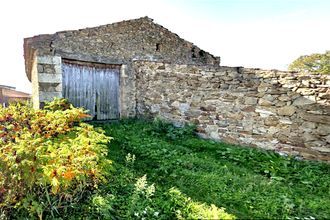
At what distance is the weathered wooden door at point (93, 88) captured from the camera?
752 centimetres

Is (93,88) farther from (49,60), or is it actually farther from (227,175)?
(227,175)

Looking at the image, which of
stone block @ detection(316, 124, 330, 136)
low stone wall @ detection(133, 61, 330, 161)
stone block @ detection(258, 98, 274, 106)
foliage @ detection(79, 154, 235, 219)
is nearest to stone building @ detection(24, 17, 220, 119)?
low stone wall @ detection(133, 61, 330, 161)

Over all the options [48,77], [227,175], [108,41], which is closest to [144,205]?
[227,175]

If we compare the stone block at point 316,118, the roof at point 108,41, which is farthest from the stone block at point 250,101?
the roof at point 108,41

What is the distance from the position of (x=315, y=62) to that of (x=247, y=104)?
11092 mm

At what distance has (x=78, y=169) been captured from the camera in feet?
11.0

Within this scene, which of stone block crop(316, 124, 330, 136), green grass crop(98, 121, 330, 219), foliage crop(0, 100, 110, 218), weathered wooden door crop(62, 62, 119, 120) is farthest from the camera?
weathered wooden door crop(62, 62, 119, 120)

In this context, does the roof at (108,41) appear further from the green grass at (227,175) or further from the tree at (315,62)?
the tree at (315,62)

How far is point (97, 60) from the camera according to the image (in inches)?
307

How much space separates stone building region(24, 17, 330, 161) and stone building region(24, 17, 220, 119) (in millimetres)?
26

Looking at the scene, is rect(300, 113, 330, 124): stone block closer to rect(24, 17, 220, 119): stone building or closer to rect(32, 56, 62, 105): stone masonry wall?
rect(24, 17, 220, 119): stone building

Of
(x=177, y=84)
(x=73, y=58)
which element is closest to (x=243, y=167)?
(x=177, y=84)

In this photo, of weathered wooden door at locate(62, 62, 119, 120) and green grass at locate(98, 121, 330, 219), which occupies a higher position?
weathered wooden door at locate(62, 62, 119, 120)

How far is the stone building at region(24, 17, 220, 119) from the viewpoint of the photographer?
697 cm
